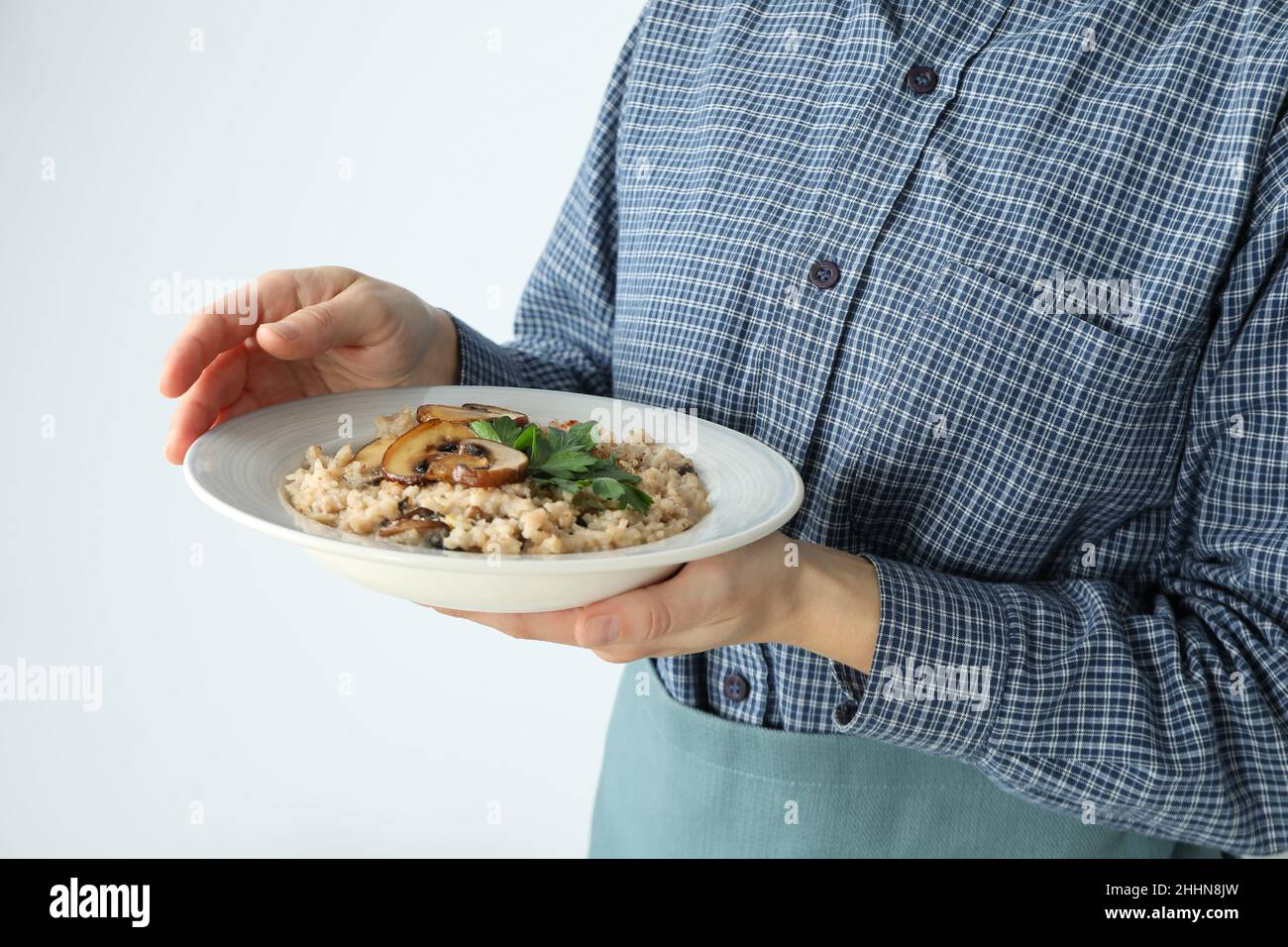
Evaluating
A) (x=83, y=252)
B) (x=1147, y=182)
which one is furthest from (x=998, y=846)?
(x=83, y=252)

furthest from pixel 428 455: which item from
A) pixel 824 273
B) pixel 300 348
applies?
pixel 824 273

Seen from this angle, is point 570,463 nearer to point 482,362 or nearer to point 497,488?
point 497,488

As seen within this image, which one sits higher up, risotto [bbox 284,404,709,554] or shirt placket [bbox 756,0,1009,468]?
shirt placket [bbox 756,0,1009,468]

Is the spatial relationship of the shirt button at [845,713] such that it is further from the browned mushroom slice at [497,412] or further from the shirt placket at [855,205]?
the browned mushroom slice at [497,412]

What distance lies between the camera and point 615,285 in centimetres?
152

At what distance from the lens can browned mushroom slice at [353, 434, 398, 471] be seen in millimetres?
1078

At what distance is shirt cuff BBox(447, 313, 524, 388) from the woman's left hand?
0.47 metres

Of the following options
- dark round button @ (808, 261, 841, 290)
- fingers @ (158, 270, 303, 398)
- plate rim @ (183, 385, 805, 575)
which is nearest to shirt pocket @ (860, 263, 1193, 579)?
dark round button @ (808, 261, 841, 290)

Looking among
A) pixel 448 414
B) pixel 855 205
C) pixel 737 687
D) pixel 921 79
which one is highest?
pixel 921 79

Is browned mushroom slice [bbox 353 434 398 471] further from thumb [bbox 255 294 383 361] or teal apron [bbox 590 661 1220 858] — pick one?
teal apron [bbox 590 661 1220 858]

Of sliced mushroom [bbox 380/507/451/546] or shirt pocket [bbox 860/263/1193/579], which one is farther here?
shirt pocket [bbox 860/263/1193/579]

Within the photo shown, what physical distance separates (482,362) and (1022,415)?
0.73 m

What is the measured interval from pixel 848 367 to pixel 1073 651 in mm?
415

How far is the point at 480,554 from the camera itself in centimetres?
90
